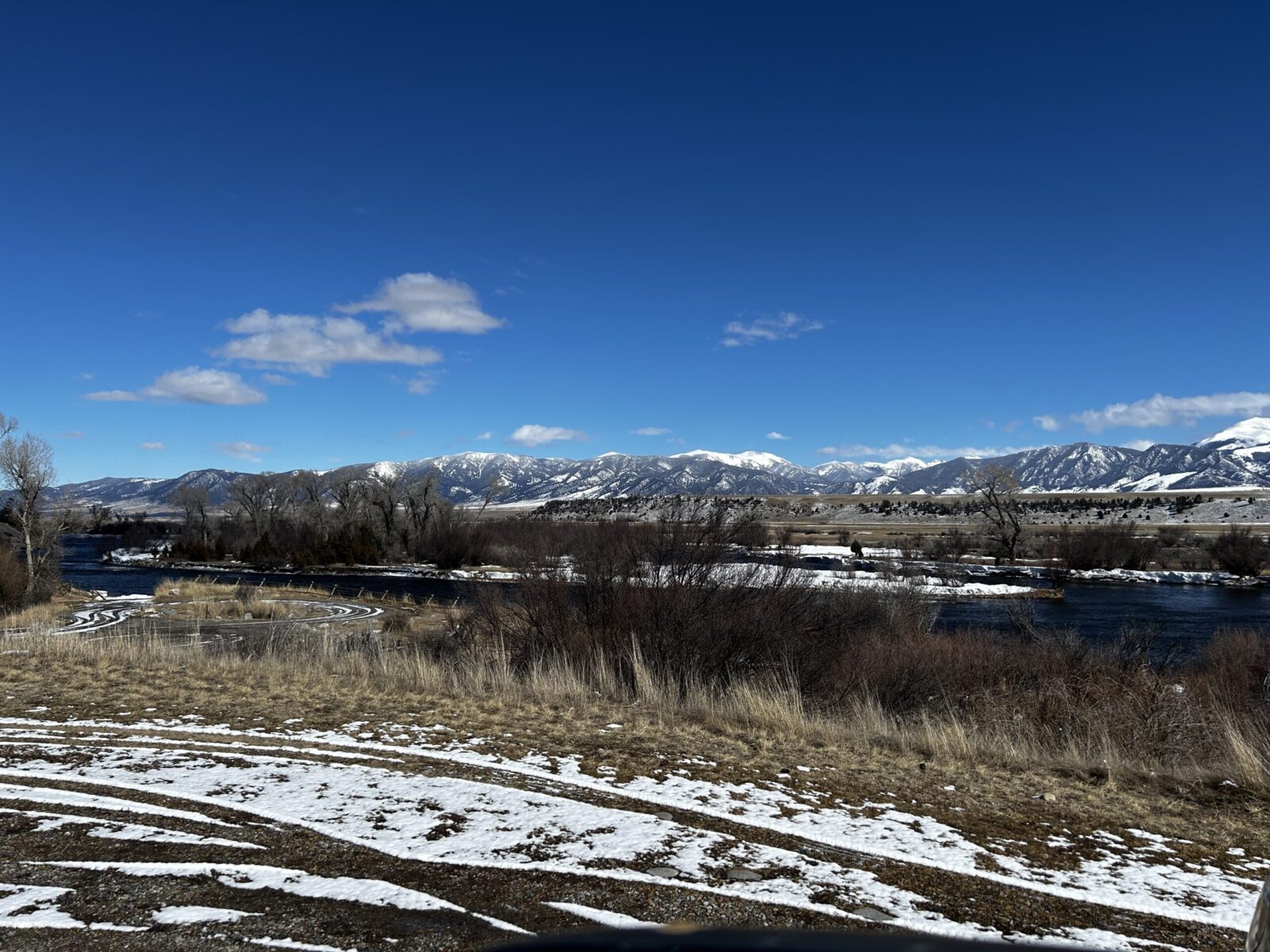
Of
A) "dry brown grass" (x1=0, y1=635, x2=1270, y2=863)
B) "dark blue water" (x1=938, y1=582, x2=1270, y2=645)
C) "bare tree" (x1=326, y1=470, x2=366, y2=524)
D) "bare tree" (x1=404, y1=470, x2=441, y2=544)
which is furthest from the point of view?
"bare tree" (x1=326, y1=470, x2=366, y2=524)

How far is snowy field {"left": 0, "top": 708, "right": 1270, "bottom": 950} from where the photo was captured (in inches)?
178

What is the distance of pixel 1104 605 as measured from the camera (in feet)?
131

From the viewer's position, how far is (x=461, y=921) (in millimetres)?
4434

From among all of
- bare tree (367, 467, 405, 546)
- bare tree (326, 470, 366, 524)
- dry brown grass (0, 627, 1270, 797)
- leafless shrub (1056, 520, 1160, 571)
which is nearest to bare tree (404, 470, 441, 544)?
bare tree (367, 467, 405, 546)

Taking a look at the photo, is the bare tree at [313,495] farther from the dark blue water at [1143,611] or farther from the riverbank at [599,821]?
the riverbank at [599,821]

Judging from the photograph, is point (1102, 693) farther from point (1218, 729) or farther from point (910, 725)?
point (910, 725)

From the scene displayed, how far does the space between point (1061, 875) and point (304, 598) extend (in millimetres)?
47369

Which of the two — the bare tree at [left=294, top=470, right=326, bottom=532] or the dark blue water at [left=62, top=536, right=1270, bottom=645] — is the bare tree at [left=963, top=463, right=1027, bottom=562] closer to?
the dark blue water at [left=62, top=536, right=1270, bottom=645]

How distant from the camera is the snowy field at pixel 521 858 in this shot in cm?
452

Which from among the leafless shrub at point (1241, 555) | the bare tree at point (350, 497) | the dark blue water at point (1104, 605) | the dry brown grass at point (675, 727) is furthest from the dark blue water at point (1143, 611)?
the bare tree at point (350, 497)

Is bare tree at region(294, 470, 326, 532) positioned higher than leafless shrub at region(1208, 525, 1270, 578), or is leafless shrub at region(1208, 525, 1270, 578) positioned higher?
bare tree at region(294, 470, 326, 532)

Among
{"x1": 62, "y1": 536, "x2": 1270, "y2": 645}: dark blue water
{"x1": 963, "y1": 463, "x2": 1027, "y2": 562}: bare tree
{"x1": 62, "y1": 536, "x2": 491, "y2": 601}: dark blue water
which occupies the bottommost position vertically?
{"x1": 62, "y1": 536, "x2": 491, "y2": 601}: dark blue water

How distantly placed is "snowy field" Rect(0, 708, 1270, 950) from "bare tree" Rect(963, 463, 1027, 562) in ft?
208

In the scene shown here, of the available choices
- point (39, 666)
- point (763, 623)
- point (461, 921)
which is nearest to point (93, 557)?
point (39, 666)
